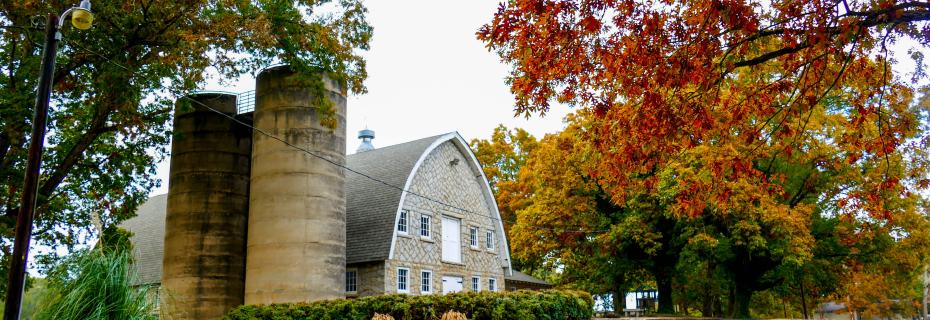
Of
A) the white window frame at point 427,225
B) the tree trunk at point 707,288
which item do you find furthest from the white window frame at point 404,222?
the tree trunk at point 707,288

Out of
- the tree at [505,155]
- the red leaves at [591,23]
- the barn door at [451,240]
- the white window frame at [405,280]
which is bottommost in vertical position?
the white window frame at [405,280]

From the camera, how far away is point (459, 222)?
29391 mm

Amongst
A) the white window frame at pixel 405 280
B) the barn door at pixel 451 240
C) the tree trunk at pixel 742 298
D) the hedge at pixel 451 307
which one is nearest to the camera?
the hedge at pixel 451 307

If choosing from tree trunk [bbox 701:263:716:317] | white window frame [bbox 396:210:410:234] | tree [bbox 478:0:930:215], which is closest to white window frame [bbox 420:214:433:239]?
white window frame [bbox 396:210:410:234]

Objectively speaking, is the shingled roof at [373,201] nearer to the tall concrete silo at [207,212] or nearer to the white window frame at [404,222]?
the white window frame at [404,222]

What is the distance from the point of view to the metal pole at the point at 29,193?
9336 millimetres

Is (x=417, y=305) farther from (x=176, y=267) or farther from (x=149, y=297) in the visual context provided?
(x=176, y=267)

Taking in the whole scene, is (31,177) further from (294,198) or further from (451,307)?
(294,198)

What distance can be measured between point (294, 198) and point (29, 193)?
427 inches

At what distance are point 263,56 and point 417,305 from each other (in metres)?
8.61

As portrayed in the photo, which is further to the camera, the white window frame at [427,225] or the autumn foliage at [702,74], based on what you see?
the white window frame at [427,225]

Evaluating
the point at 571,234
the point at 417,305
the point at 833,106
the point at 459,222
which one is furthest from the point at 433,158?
the point at 833,106

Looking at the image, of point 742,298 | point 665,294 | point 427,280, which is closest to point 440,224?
point 427,280

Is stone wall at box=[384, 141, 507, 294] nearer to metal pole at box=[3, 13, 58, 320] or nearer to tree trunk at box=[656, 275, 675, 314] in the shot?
tree trunk at box=[656, 275, 675, 314]
